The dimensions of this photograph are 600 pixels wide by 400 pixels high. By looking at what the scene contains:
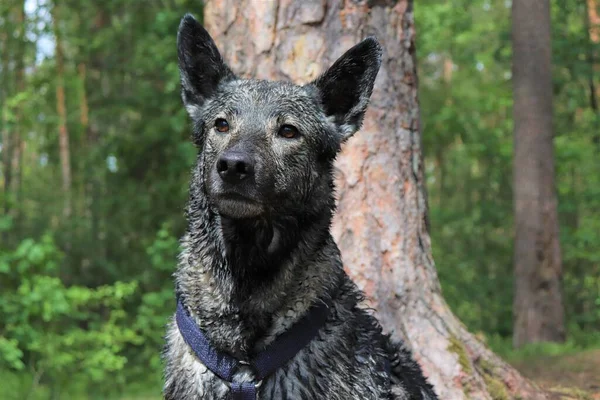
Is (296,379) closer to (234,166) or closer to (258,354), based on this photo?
(258,354)

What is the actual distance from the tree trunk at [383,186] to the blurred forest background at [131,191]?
2.98 m

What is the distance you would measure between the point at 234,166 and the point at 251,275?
2.03ft

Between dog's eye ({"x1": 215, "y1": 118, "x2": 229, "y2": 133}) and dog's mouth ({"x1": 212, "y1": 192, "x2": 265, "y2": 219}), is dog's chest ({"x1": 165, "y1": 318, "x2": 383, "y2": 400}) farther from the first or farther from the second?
dog's eye ({"x1": 215, "y1": 118, "x2": 229, "y2": 133})

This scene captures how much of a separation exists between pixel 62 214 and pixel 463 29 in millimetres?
9764

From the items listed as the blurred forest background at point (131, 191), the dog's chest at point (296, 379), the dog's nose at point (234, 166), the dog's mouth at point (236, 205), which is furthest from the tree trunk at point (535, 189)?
the dog's nose at point (234, 166)

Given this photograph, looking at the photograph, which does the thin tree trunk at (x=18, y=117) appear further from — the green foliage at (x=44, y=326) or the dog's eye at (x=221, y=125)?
the dog's eye at (x=221, y=125)

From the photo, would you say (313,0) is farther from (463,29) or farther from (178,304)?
(463,29)

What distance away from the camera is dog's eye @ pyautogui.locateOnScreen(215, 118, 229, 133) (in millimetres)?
3316

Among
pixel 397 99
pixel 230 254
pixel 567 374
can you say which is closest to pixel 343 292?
pixel 230 254

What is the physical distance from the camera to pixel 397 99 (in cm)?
505

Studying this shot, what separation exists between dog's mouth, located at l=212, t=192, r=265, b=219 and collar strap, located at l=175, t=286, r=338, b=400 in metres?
0.56

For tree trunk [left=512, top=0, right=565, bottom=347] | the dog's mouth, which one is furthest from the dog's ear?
tree trunk [left=512, top=0, right=565, bottom=347]

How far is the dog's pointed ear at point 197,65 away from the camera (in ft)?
11.5

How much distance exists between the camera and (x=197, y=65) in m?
3.62
